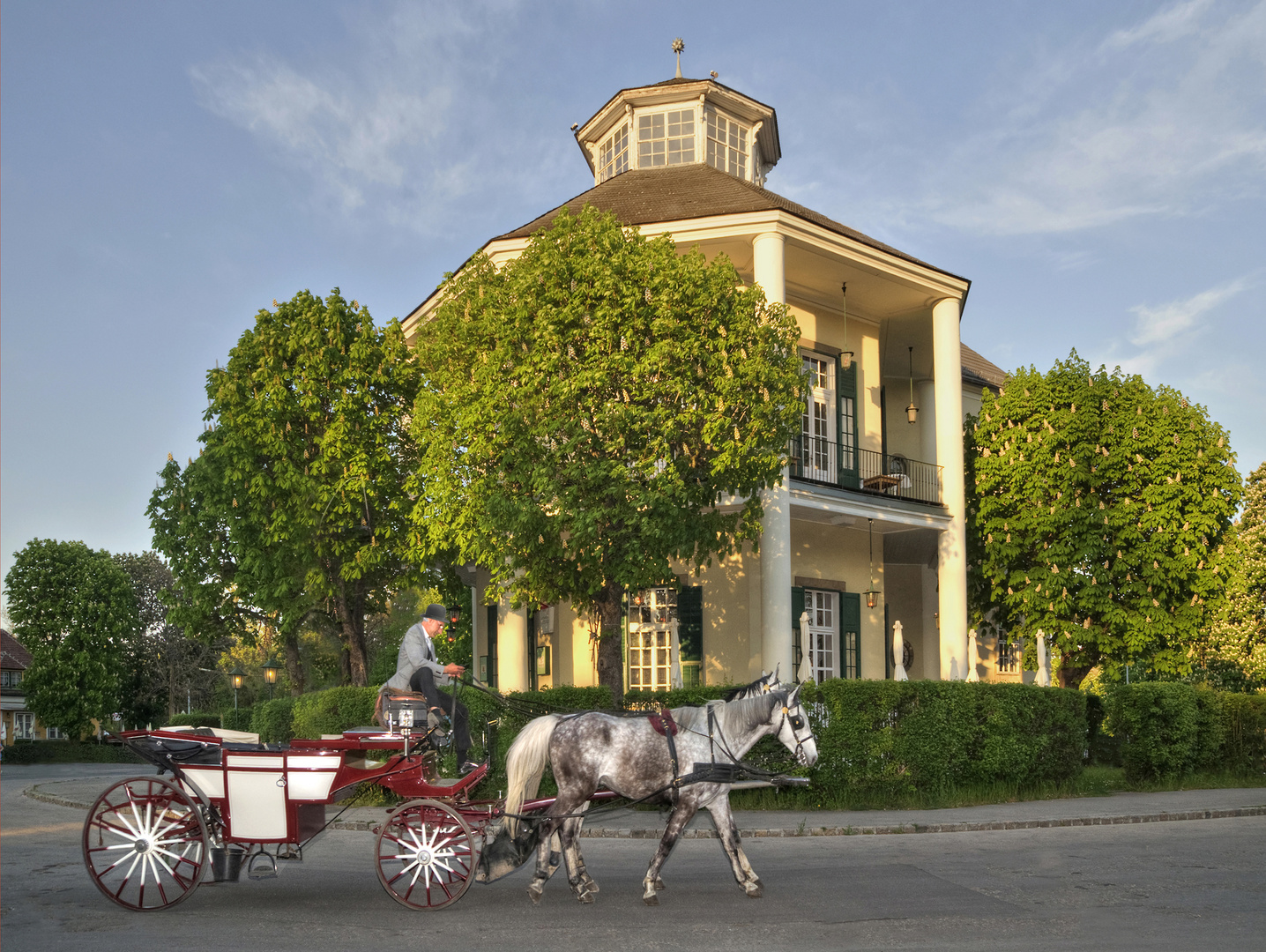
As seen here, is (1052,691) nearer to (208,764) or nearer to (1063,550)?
(1063,550)

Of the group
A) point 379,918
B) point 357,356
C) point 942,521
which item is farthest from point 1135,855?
point 357,356

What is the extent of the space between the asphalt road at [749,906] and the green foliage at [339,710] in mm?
5644

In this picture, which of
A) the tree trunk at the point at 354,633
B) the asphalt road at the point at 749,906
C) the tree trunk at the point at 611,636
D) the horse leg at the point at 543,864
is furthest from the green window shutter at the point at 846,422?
Result: the horse leg at the point at 543,864

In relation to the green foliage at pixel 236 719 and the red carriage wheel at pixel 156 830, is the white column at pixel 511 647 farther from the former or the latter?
the green foliage at pixel 236 719

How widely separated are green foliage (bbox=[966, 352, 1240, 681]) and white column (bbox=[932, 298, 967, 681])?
62.3 inches

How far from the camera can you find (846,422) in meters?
25.6

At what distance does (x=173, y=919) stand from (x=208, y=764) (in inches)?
44.9

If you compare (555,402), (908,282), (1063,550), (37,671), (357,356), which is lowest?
(37,671)

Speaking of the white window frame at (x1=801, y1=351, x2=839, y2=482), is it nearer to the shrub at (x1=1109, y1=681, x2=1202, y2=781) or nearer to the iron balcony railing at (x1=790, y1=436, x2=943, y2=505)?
the iron balcony railing at (x1=790, y1=436, x2=943, y2=505)

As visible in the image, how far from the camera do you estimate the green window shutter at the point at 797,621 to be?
2322 cm

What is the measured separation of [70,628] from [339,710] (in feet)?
117

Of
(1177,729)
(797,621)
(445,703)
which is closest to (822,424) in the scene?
(797,621)

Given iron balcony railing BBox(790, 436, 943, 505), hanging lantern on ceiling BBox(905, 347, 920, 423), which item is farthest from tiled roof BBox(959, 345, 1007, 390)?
iron balcony railing BBox(790, 436, 943, 505)

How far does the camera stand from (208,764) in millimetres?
8750
